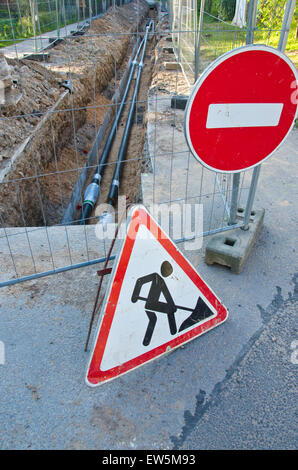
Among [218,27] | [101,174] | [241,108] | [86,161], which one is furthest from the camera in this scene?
[86,161]

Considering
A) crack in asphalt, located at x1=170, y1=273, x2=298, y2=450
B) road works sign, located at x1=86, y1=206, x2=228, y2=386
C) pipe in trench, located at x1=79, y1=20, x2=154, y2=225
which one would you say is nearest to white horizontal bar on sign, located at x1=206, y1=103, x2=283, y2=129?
road works sign, located at x1=86, y1=206, x2=228, y2=386

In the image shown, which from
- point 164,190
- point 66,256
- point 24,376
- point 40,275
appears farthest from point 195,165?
point 24,376

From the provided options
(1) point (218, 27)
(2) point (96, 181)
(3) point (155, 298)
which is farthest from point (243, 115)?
(2) point (96, 181)

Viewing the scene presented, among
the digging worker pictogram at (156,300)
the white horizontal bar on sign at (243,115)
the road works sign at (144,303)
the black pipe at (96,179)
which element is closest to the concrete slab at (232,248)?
the road works sign at (144,303)

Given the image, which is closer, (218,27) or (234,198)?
(234,198)

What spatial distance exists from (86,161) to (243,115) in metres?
7.18

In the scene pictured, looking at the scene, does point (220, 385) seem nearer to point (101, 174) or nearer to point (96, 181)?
point (96, 181)

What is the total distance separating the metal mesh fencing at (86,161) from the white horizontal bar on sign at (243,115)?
51 centimetres

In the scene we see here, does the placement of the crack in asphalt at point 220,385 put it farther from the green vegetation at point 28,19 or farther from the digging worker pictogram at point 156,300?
the green vegetation at point 28,19

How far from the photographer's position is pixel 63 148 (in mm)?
8461

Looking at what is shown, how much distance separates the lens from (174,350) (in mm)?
2146

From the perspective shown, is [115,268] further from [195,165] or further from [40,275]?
[195,165]

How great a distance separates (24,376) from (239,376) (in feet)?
4.05

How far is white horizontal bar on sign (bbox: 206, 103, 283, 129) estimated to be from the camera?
2.09 m
